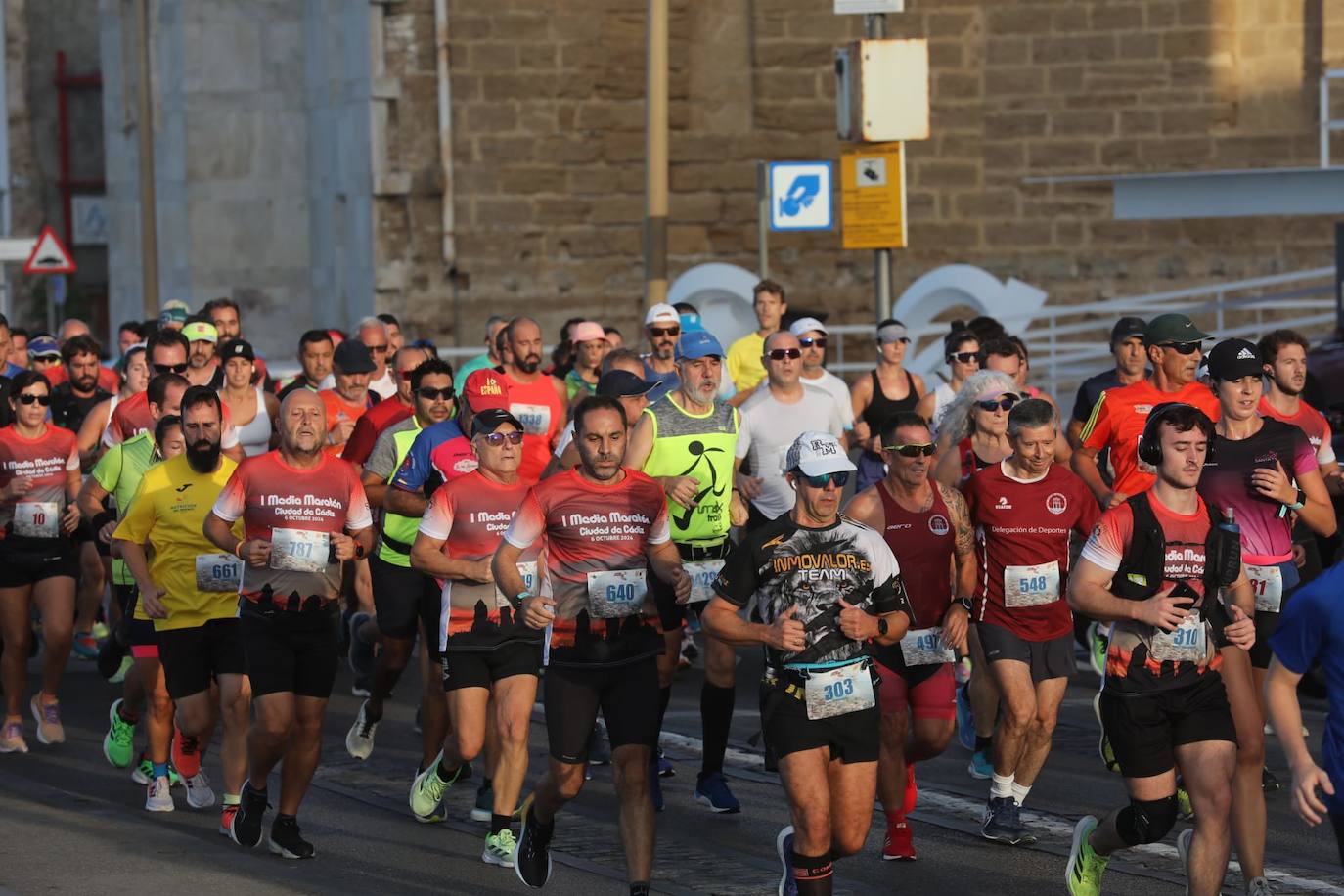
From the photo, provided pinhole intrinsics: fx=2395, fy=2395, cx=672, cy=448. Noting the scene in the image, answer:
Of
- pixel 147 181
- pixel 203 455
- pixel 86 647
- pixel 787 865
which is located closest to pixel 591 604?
pixel 787 865

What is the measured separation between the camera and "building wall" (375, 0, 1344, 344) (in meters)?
24.5

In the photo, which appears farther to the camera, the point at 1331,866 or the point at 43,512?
the point at 43,512

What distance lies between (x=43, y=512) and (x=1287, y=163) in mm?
15892

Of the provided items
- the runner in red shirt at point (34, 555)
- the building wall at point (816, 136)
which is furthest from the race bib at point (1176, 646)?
the building wall at point (816, 136)

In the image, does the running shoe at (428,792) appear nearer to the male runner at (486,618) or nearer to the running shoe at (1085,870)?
the male runner at (486,618)

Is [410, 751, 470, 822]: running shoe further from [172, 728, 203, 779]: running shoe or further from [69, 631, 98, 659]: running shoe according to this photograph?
[69, 631, 98, 659]: running shoe

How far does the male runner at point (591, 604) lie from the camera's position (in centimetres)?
816

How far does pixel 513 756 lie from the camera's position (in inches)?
350

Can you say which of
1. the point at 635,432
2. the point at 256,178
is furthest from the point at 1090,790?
the point at 256,178

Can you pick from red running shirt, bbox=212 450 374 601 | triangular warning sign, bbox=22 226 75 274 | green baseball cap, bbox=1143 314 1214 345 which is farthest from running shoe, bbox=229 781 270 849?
triangular warning sign, bbox=22 226 75 274

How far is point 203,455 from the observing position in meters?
9.82

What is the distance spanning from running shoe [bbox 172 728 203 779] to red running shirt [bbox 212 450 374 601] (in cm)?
116

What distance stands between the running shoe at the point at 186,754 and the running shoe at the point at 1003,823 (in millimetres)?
3374

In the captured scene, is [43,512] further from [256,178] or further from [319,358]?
[256,178]
